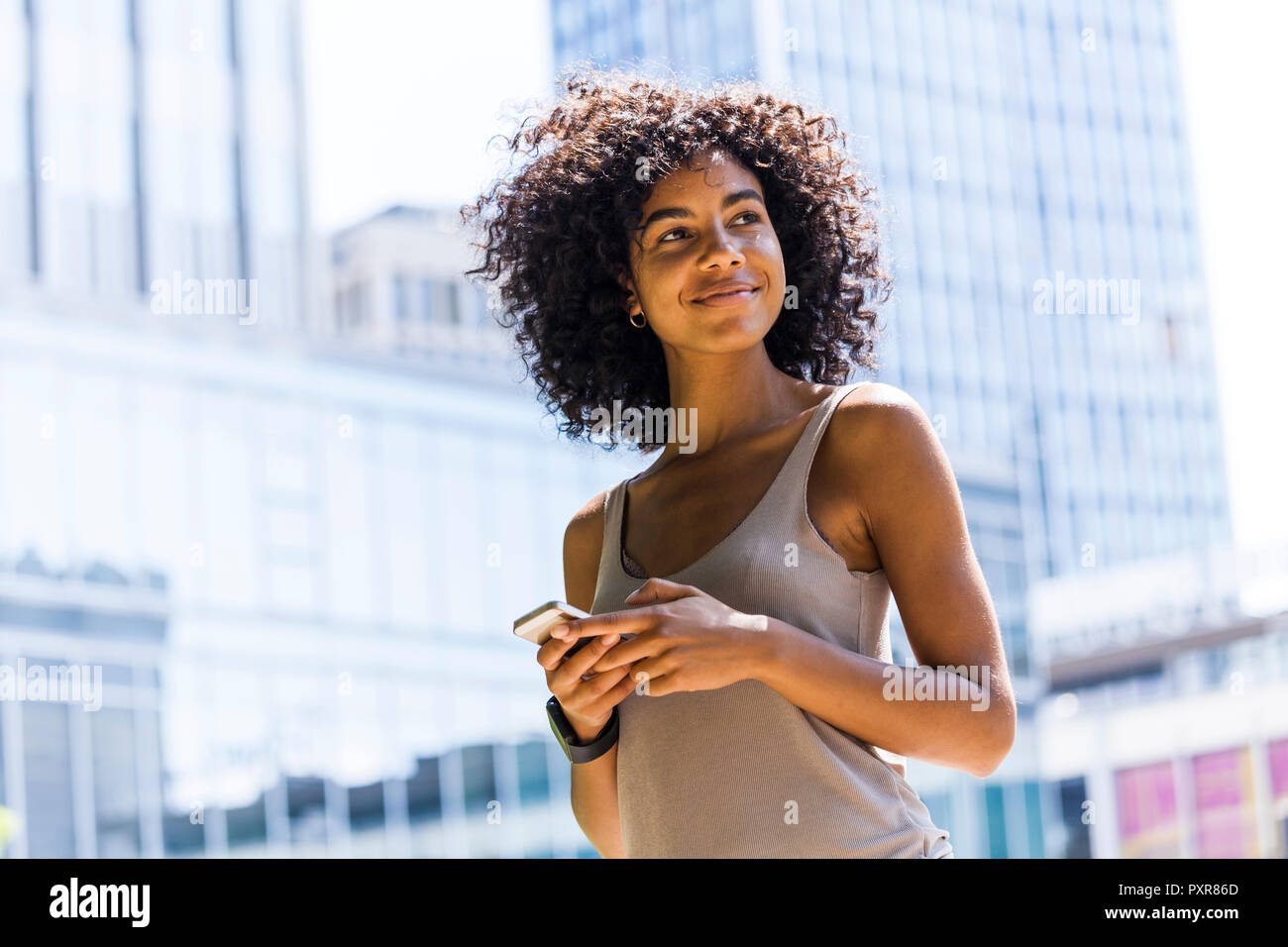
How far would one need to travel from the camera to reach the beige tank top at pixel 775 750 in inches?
94.2

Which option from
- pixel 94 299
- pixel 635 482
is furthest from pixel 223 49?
pixel 635 482

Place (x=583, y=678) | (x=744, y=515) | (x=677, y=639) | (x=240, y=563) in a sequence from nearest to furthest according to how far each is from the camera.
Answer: (x=677, y=639) → (x=583, y=678) → (x=744, y=515) → (x=240, y=563)

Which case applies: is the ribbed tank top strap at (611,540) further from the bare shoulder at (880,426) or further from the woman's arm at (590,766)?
the bare shoulder at (880,426)

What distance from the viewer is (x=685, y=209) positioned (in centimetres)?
298

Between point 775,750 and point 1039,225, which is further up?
point 1039,225

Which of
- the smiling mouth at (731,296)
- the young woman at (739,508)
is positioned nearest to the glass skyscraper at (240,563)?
the young woman at (739,508)

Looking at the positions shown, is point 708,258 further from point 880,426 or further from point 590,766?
A: point 590,766

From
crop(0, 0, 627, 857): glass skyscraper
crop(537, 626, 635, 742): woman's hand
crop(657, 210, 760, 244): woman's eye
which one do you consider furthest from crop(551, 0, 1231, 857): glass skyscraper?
crop(537, 626, 635, 742): woman's hand

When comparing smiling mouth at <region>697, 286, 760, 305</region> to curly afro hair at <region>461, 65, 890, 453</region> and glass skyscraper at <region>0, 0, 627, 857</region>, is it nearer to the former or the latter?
curly afro hair at <region>461, 65, 890, 453</region>

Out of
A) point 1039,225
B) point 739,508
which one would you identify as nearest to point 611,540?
point 739,508

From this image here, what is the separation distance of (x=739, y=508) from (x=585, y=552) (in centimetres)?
46

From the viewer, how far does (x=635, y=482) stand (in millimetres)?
3049

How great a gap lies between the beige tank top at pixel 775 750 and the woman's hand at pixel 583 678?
161 millimetres

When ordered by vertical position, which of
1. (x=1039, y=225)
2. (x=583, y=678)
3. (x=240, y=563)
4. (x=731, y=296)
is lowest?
(x=583, y=678)
